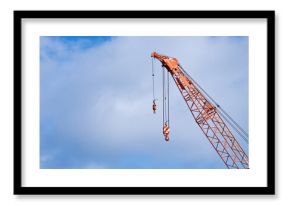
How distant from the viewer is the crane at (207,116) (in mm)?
3713

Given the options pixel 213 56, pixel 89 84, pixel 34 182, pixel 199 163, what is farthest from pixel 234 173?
pixel 34 182

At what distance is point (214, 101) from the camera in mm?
3816

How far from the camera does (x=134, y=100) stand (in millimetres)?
3748

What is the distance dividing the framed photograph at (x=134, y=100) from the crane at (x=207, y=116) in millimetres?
16

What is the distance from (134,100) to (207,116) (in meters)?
0.63

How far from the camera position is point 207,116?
3.89 m

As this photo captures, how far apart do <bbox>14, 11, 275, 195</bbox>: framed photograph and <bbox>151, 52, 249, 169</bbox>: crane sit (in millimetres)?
16

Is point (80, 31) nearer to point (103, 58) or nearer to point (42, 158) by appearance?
point (103, 58)

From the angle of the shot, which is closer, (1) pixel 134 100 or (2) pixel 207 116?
(1) pixel 134 100

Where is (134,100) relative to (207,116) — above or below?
above

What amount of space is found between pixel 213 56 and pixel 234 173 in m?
0.94

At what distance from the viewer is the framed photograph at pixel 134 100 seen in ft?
12.2

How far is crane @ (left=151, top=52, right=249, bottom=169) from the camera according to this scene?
371 cm
